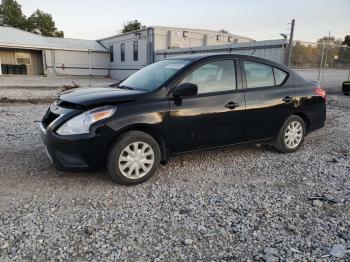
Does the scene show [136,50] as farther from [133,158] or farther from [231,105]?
[133,158]

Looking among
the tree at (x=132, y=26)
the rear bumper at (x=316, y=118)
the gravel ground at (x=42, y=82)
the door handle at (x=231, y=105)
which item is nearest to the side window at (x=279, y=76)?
the rear bumper at (x=316, y=118)

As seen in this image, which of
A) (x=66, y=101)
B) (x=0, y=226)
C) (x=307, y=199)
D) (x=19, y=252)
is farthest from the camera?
(x=66, y=101)

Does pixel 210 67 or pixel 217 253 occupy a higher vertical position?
pixel 210 67

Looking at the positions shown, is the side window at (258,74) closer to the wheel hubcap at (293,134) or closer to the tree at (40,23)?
the wheel hubcap at (293,134)

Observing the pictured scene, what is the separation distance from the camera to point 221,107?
449 cm

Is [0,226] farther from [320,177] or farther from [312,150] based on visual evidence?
[312,150]

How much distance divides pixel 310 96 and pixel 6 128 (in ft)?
20.6

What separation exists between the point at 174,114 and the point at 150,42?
21.9 metres

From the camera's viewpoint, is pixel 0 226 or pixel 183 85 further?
pixel 183 85

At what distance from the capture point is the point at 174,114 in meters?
4.14

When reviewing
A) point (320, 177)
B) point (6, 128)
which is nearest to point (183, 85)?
point (320, 177)

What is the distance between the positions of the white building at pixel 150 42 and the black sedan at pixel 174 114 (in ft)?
66.5

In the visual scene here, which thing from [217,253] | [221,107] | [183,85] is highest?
[183,85]

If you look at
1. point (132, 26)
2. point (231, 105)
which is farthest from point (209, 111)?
point (132, 26)
